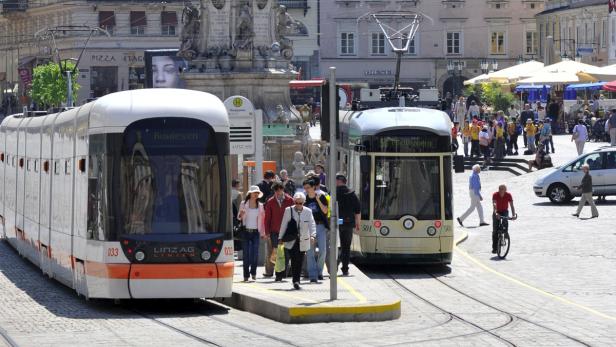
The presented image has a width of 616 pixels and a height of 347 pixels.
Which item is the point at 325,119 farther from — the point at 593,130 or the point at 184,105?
the point at 593,130

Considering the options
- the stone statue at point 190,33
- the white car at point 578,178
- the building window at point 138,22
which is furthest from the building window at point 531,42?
the white car at point 578,178

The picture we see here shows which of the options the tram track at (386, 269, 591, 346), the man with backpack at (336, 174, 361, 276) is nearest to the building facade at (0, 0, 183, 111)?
the tram track at (386, 269, 591, 346)

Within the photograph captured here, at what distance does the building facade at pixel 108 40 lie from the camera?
109 m

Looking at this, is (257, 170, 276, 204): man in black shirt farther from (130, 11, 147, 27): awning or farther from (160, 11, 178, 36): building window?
(160, 11, 178, 36): building window

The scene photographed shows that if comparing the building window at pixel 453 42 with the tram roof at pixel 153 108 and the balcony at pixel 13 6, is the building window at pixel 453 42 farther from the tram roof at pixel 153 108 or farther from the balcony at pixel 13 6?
the tram roof at pixel 153 108

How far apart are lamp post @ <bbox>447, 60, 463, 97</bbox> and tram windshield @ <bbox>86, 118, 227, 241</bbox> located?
84.6m

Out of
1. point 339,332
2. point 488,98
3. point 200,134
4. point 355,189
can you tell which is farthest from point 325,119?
point 488,98

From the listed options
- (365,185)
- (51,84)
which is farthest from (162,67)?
(365,185)

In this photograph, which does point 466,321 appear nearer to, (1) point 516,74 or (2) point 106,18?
(1) point 516,74

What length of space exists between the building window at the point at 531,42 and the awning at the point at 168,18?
22198mm

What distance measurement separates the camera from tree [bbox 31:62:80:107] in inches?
3974

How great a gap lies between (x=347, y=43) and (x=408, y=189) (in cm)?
8289

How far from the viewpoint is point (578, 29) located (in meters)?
100

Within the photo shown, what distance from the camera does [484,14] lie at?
379 feet
